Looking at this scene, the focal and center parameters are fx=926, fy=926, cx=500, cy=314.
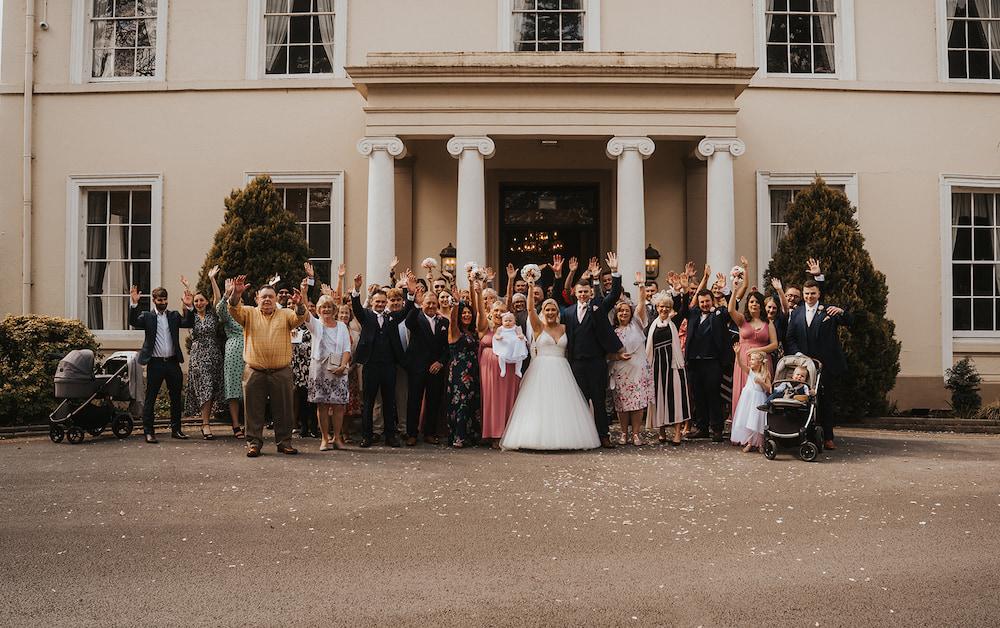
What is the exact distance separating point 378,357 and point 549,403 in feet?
6.83

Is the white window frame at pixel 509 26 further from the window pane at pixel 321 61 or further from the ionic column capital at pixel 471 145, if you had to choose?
the window pane at pixel 321 61

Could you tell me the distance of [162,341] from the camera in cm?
1160

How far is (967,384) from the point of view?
15547mm

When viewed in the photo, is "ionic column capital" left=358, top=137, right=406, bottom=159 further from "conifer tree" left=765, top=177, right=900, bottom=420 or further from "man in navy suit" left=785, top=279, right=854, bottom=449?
"man in navy suit" left=785, top=279, right=854, bottom=449

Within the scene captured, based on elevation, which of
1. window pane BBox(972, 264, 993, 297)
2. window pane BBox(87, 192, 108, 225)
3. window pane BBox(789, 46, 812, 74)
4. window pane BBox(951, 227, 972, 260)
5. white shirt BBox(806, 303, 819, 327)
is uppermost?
window pane BBox(789, 46, 812, 74)

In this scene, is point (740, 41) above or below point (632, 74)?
above

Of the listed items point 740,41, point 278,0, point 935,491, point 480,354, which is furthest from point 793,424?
point 278,0

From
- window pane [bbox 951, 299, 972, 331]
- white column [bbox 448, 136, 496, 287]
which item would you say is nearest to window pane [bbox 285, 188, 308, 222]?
white column [bbox 448, 136, 496, 287]

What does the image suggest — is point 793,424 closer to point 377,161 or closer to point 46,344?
point 377,161

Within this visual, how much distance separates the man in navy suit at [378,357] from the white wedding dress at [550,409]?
56.6 inches

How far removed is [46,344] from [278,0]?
25.7ft

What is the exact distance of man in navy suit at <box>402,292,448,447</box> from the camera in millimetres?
11086

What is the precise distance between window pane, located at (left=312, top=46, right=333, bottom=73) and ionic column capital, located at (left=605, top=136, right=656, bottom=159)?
19.4 feet

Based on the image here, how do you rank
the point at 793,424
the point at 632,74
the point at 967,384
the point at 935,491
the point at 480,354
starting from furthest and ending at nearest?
1. the point at 967,384
2. the point at 632,74
3. the point at 480,354
4. the point at 793,424
5. the point at 935,491
